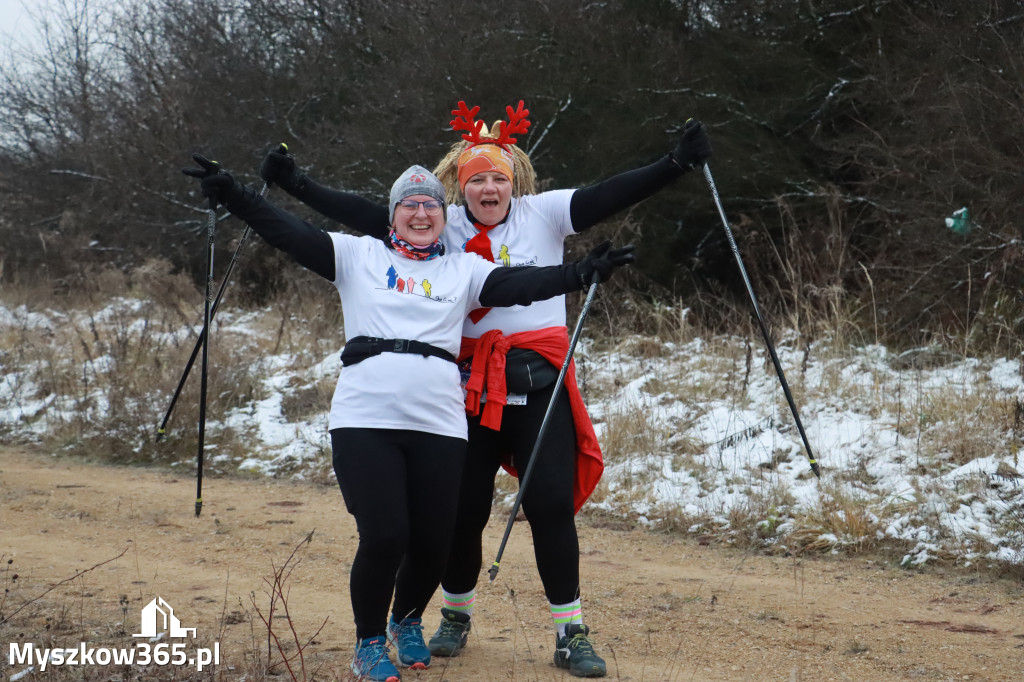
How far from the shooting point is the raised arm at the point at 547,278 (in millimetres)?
3469

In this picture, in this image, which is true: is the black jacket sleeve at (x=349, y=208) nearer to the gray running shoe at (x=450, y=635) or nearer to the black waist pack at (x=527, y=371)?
the black waist pack at (x=527, y=371)

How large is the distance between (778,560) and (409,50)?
8445 millimetres

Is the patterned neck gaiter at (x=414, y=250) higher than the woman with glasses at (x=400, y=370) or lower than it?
higher

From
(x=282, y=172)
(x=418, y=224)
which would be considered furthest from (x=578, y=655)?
(x=282, y=172)

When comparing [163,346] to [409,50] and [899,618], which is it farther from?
[899,618]

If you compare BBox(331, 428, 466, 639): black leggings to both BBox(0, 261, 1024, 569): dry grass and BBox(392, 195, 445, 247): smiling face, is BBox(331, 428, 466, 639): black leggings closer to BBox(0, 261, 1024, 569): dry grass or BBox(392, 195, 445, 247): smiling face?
BBox(392, 195, 445, 247): smiling face

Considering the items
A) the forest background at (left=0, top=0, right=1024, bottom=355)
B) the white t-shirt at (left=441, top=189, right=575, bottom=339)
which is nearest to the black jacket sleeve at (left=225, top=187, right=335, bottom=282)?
the white t-shirt at (left=441, top=189, right=575, bottom=339)

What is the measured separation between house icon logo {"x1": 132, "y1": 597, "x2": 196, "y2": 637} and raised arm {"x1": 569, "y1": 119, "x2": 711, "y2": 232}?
2192 millimetres

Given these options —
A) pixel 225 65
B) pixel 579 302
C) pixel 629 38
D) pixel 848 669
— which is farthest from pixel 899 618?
pixel 225 65

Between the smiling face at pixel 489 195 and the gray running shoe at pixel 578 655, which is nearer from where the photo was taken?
the gray running shoe at pixel 578 655

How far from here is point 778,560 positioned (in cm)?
552

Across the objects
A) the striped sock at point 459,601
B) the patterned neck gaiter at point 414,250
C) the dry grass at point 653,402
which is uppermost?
the patterned neck gaiter at point 414,250

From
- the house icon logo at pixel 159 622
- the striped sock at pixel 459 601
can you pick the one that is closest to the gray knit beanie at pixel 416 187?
the striped sock at pixel 459 601

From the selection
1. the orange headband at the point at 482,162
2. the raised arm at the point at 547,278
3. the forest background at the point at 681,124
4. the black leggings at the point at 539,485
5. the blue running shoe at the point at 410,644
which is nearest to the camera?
the raised arm at the point at 547,278
